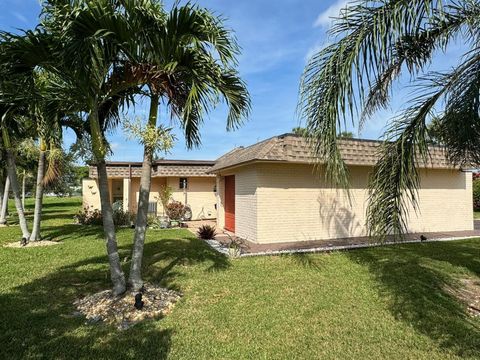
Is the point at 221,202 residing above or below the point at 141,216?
below

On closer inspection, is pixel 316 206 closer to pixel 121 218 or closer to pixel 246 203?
pixel 246 203

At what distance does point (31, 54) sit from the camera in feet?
16.4

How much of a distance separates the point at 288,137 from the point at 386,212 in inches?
247

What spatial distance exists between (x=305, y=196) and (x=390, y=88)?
683 centimetres

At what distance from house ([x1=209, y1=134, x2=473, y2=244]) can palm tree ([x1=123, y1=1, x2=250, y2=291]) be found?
4910 mm

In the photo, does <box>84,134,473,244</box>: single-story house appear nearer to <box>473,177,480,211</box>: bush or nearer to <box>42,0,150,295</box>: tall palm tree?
<box>42,0,150,295</box>: tall palm tree

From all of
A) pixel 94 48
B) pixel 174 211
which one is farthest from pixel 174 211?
pixel 94 48

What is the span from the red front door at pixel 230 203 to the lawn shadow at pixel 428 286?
602 cm

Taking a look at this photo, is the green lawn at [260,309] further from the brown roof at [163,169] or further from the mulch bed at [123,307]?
the brown roof at [163,169]

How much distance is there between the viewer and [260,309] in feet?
18.6

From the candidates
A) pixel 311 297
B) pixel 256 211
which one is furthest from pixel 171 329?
pixel 256 211

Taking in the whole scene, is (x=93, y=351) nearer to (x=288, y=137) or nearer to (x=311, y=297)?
(x=311, y=297)

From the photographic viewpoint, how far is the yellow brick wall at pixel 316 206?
11.6 meters

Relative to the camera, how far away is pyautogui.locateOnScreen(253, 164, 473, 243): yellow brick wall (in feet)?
38.1
